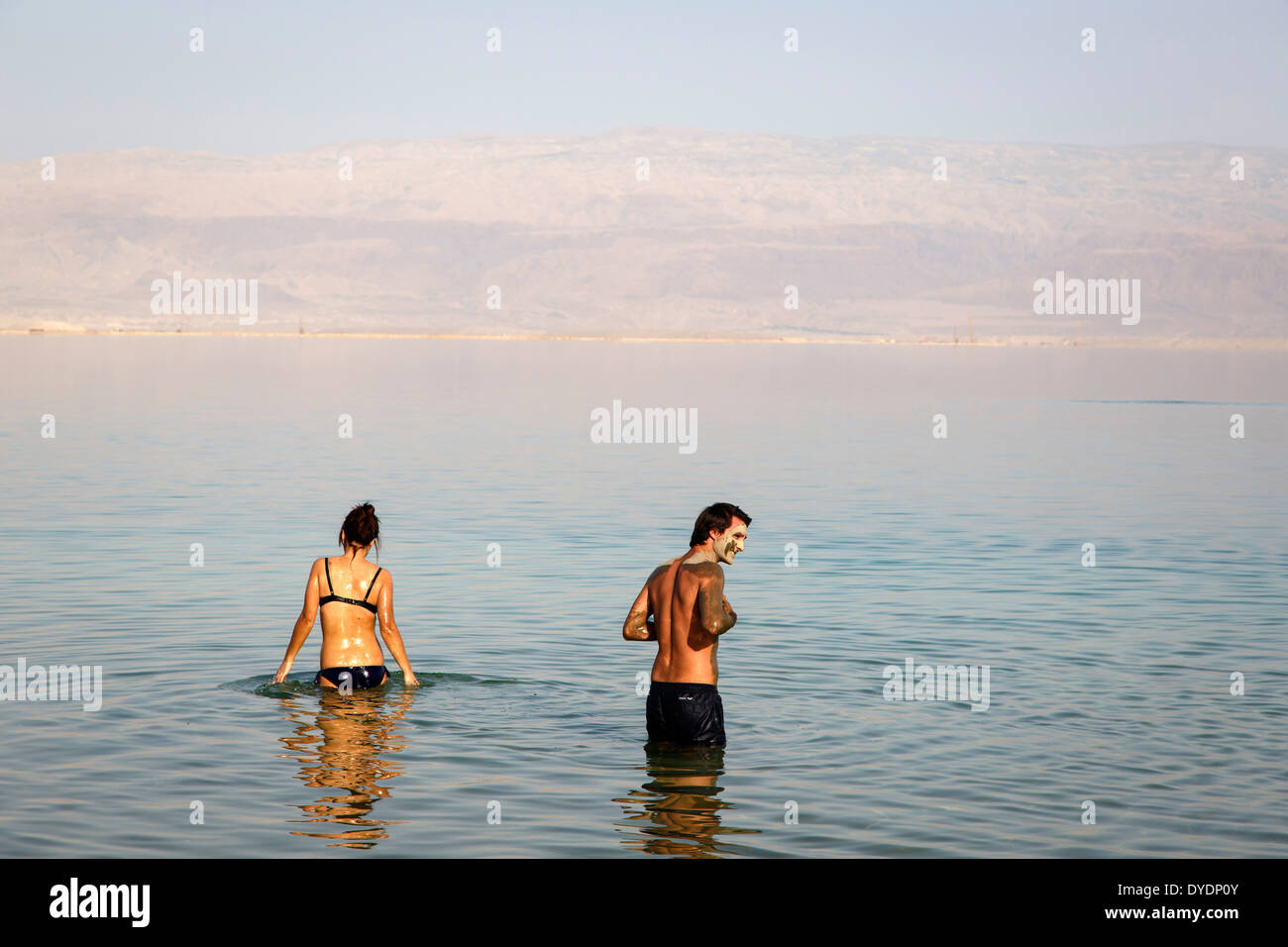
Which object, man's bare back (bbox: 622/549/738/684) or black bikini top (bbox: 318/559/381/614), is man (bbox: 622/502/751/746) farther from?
black bikini top (bbox: 318/559/381/614)

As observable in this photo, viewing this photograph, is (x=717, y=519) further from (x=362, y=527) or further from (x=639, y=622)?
(x=362, y=527)

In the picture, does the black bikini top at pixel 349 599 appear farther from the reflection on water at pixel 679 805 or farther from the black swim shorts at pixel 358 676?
the reflection on water at pixel 679 805

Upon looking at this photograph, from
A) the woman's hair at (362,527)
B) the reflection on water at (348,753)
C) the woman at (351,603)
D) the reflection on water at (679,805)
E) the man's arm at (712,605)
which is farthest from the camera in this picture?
the woman at (351,603)

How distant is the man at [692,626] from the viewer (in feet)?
35.7

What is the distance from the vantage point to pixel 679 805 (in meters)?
11.0

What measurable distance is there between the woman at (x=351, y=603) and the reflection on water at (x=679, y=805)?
2.39 m

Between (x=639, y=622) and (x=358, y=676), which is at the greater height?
(x=639, y=622)

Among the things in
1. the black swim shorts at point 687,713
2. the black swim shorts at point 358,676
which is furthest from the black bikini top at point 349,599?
the black swim shorts at point 687,713

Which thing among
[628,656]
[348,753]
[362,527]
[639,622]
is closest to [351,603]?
[362,527]

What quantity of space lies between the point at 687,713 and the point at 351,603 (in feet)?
9.98

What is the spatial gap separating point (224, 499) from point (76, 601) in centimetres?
1211

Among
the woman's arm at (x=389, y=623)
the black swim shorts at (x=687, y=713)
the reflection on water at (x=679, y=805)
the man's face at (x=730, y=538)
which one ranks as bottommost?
the reflection on water at (x=679, y=805)

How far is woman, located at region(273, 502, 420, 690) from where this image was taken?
12805 millimetres

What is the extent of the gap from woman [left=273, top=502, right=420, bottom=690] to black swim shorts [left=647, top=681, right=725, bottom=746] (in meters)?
2.49
